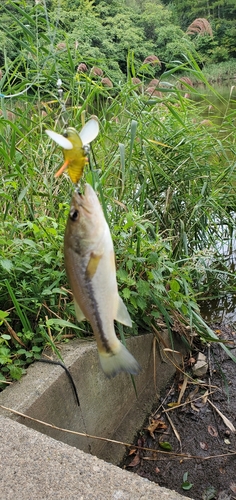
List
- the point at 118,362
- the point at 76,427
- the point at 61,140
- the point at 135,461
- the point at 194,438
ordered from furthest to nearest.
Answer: the point at 194,438
the point at 135,461
the point at 76,427
the point at 118,362
the point at 61,140

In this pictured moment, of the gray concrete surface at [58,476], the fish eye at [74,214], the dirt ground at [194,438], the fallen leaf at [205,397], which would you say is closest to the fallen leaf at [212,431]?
the dirt ground at [194,438]

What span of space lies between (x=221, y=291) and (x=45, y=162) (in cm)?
216

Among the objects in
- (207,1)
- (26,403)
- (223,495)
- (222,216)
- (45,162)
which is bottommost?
(223,495)

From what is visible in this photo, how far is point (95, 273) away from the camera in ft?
2.76

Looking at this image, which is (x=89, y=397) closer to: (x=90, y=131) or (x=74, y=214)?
(x=74, y=214)

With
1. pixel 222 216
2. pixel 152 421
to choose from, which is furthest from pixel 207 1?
pixel 152 421

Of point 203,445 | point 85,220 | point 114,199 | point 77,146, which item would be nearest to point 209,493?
point 203,445

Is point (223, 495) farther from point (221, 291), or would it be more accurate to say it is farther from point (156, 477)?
point (221, 291)

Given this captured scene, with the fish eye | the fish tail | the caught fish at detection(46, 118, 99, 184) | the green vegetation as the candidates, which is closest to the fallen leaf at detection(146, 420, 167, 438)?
the green vegetation

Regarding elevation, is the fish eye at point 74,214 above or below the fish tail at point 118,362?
above

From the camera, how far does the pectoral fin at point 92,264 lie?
825mm

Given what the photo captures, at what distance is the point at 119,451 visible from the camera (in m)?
2.46

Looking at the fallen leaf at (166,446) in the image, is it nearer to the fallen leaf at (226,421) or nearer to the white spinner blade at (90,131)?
the fallen leaf at (226,421)

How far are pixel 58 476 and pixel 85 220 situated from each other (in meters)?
1.11
